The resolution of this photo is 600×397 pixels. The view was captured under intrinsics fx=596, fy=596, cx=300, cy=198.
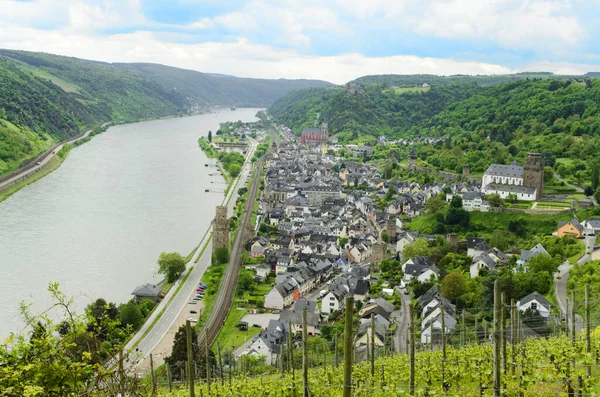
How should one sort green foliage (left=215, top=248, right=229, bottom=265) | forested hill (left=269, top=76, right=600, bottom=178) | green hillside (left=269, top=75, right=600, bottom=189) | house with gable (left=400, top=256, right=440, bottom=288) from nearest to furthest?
1. house with gable (left=400, top=256, right=440, bottom=288)
2. green foliage (left=215, top=248, right=229, bottom=265)
3. green hillside (left=269, top=75, right=600, bottom=189)
4. forested hill (left=269, top=76, right=600, bottom=178)

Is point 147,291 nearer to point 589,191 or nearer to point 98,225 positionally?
point 98,225

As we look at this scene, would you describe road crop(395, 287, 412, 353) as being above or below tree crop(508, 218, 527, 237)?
below

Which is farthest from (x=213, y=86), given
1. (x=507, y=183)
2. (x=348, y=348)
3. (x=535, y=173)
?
(x=348, y=348)

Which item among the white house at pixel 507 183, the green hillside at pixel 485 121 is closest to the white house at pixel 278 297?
the white house at pixel 507 183

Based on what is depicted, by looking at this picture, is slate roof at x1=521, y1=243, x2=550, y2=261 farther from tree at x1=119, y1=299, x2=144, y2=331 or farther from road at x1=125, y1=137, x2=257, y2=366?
tree at x1=119, y1=299, x2=144, y2=331

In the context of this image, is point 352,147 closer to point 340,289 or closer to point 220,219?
point 220,219

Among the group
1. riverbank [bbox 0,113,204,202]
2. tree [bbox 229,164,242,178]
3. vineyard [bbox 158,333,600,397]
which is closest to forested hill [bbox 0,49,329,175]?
riverbank [bbox 0,113,204,202]

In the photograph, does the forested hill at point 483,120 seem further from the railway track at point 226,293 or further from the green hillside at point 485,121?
the railway track at point 226,293
